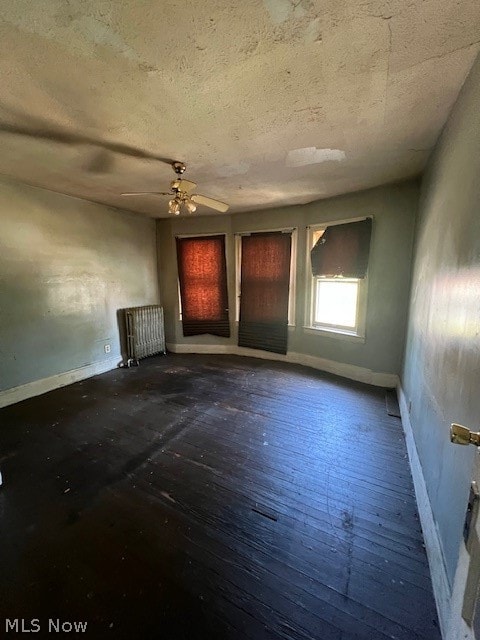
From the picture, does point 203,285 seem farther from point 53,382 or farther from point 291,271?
point 53,382

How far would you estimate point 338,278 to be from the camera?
3.63 meters

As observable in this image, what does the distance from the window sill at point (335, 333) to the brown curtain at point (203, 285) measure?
149 cm

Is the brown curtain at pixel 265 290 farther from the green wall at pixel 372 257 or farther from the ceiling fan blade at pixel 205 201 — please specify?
the ceiling fan blade at pixel 205 201

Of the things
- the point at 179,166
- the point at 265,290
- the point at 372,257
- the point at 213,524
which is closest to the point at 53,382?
the point at 213,524

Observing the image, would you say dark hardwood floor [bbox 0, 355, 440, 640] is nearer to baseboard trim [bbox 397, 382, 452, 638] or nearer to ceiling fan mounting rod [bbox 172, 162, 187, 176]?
baseboard trim [bbox 397, 382, 452, 638]

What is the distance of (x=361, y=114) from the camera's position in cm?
167

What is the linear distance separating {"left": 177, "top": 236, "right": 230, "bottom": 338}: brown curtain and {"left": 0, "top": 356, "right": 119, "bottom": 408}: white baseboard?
146 centimetres

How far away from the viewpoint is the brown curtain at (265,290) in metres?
4.09

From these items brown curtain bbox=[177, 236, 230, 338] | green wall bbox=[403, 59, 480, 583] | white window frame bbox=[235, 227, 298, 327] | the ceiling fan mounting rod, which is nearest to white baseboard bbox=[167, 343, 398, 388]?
brown curtain bbox=[177, 236, 230, 338]

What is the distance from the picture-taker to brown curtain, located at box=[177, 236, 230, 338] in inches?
179

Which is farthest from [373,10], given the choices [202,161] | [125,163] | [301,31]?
[125,163]

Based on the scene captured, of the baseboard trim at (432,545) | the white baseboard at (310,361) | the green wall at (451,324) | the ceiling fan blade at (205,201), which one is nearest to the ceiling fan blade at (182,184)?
the ceiling fan blade at (205,201)

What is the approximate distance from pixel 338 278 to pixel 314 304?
530 millimetres

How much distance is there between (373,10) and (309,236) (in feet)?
9.44
